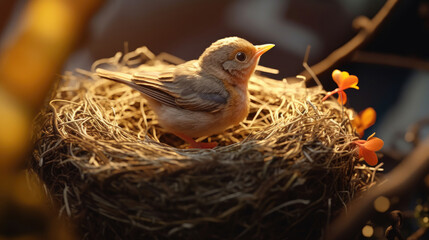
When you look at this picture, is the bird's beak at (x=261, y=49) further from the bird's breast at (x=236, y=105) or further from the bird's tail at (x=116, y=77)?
the bird's tail at (x=116, y=77)

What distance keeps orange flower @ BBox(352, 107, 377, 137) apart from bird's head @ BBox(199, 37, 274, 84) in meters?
0.74

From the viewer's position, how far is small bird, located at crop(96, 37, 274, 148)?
7.88ft

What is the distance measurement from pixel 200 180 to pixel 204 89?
849 millimetres

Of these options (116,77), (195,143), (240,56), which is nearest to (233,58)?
(240,56)

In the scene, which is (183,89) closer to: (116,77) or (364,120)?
(116,77)

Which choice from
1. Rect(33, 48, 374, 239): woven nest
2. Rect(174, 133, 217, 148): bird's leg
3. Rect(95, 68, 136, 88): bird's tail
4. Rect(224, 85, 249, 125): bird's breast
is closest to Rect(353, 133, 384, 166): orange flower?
Rect(33, 48, 374, 239): woven nest

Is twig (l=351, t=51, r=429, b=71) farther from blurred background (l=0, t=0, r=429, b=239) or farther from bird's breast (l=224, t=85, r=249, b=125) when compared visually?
bird's breast (l=224, t=85, r=249, b=125)

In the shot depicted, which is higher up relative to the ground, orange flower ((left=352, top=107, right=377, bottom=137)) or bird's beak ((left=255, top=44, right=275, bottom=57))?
bird's beak ((left=255, top=44, right=275, bottom=57))

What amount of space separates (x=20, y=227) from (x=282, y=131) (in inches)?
56.1

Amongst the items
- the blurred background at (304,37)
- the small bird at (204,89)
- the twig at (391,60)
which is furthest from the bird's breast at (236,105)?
the twig at (391,60)

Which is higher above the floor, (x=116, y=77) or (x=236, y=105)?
(x=116, y=77)

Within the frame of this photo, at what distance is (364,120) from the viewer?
243 centimetres

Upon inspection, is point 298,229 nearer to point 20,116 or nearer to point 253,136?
point 253,136

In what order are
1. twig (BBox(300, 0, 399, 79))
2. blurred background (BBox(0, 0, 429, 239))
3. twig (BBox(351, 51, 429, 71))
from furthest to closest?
blurred background (BBox(0, 0, 429, 239)) < twig (BBox(351, 51, 429, 71)) < twig (BBox(300, 0, 399, 79))
